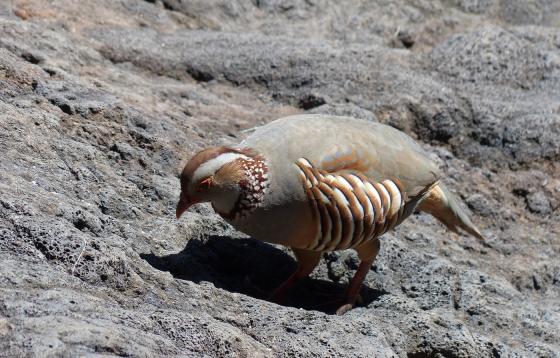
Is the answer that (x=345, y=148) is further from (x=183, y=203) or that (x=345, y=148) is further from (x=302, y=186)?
(x=183, y=203)

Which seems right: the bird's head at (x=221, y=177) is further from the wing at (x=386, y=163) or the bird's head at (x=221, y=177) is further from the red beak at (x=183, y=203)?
the wing at (x=386, y=163)

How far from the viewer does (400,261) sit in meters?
5.05

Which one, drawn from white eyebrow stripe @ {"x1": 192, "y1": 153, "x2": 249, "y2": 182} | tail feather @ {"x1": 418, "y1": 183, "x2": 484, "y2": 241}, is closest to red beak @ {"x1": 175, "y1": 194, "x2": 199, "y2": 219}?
white eyebrow stripe @ {"x1": 192, "y1": 153, "x2": 249, "y2": 182}

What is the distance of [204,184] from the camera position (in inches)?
167

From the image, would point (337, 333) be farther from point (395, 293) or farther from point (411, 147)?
point (411, 147)

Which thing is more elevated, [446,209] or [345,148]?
[345,148]

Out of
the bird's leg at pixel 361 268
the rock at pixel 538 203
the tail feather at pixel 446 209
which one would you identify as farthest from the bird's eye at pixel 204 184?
the rock at pixel 538 203

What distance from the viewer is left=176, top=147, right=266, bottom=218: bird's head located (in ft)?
13.9

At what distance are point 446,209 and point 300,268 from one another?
959 mm

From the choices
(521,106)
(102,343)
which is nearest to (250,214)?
(102,343)

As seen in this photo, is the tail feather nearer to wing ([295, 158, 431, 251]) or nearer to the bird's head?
wing ([295, 158, 431, 251])

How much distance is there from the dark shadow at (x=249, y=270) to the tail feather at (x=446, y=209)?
2.01 ft

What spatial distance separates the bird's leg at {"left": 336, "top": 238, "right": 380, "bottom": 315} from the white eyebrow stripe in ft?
2.81

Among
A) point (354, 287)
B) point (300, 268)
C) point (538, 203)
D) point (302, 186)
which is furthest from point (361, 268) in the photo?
point (538, 203)
